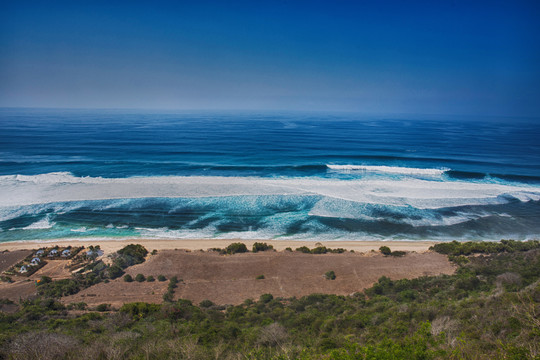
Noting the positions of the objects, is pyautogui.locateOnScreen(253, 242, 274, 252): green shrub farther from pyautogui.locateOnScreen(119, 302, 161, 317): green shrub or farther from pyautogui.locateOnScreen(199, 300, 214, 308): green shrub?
pyautogui.locateOnScreen(119, 302, 161, 317): green shrub

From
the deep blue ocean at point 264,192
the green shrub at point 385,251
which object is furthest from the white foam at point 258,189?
the green shrub at point 385,251

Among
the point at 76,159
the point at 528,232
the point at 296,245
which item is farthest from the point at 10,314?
the point at 76,159

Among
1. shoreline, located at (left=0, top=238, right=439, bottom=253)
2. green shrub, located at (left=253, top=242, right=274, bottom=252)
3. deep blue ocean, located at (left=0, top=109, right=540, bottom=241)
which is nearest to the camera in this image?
green shrub, located at (left=253, top=242, right=274, bottom=252)

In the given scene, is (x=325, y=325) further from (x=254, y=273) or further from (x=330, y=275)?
(x=254, y=273)

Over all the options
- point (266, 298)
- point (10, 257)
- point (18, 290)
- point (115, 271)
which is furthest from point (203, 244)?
point (10, 257)

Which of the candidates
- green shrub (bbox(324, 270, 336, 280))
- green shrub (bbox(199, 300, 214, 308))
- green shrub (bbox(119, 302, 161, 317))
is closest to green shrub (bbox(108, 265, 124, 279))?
green shrub (bbox(119, 302, 161, 317))
